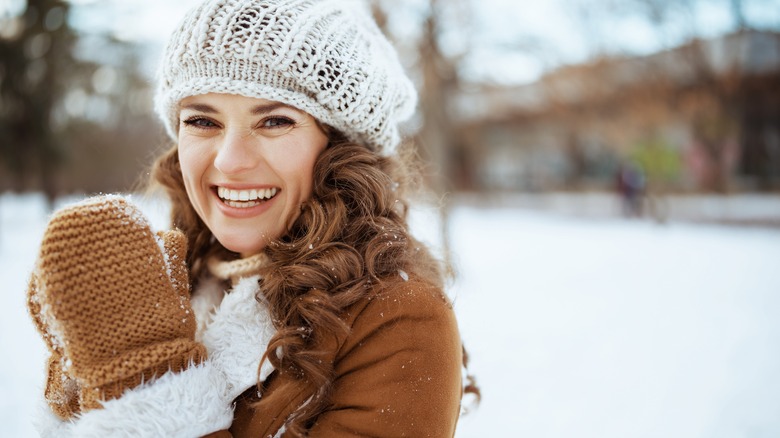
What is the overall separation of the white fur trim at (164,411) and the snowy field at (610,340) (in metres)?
0.42

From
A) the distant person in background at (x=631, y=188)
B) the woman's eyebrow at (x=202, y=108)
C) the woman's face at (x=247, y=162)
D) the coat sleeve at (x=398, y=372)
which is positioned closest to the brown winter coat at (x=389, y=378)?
the coat sleeve at (x=398, y=372)

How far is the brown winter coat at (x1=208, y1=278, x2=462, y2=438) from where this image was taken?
1.10 meters

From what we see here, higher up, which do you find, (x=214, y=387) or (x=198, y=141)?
(x=198, y=141)

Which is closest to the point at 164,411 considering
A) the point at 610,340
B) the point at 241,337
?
the point at 241,337

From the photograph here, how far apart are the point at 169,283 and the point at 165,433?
32 cm

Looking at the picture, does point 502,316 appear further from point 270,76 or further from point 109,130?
point 109,130

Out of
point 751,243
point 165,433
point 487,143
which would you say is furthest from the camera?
point 487,143

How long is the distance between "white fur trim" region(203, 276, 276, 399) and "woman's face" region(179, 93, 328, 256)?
0.15m

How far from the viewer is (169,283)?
1.16m

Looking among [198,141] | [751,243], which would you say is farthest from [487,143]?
[198,141]

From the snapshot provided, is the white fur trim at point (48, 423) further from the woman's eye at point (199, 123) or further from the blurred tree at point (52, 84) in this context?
the blurred tree at point (52, 84)

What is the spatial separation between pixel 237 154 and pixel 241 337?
46 cm

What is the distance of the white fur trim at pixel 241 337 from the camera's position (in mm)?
1214

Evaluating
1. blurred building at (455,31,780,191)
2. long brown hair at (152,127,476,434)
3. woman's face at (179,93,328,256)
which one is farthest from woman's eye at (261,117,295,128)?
blurred building at (455,31,780,191)
